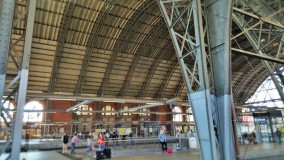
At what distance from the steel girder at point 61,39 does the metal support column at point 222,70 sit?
61.6ft

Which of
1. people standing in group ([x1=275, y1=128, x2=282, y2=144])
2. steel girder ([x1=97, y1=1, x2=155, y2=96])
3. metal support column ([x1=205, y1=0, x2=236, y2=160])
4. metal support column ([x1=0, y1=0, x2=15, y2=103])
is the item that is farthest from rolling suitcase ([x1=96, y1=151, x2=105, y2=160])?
people standing in group ([x1=275, y1=128, x2=282, y2=144])

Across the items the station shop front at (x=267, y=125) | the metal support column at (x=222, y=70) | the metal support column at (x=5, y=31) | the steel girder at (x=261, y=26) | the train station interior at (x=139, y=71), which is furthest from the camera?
the station shop front at (x=267, y=125)

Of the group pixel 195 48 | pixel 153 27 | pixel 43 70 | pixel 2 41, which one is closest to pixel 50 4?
pixel 43 70

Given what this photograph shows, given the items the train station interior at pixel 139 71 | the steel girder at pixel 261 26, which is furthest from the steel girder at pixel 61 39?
the steel girder at pixel 261 26

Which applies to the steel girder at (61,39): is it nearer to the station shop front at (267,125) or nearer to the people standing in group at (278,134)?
the station shop front at (267,125)

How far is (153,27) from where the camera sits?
100.0 ft

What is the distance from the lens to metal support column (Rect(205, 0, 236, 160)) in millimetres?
8500

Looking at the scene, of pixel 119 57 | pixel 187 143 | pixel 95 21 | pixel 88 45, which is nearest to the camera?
pixel 187 143

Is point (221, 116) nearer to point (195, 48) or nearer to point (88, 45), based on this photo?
point (195, 48)

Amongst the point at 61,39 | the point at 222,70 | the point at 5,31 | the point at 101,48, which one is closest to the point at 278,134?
the point at 222,70

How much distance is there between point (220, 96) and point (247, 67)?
4164 cm

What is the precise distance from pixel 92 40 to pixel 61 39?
3.87 metres

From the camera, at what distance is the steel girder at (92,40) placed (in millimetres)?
25231

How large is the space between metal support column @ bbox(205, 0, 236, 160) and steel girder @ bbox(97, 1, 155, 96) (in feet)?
60.2
